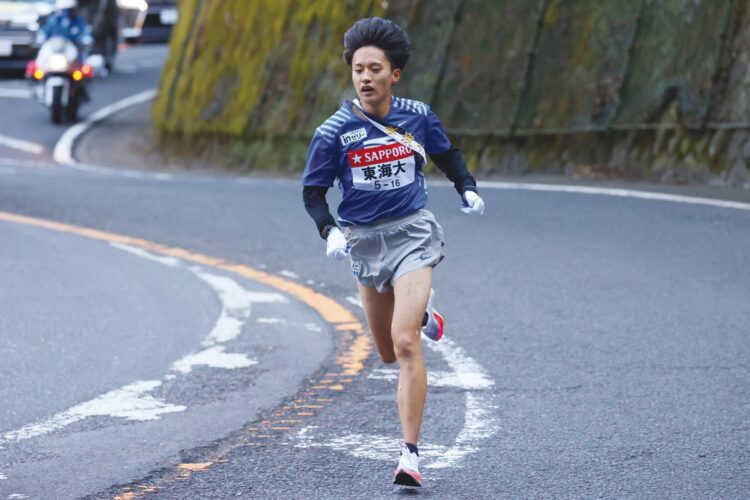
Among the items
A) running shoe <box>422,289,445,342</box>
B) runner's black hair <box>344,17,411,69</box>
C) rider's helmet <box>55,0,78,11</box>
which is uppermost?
runner's black hair <box>344,17,411,69</box>

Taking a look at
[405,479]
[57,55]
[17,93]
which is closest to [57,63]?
[57,55]

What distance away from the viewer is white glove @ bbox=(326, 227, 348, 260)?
231 inches

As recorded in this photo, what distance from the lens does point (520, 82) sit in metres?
19.6

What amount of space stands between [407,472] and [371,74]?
1540 mm

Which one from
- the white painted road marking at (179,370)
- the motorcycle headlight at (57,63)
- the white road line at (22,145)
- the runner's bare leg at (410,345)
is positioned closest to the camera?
the runner's bare leg at (410,345)

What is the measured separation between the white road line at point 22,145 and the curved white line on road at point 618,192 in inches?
400

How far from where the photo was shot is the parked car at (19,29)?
3366 cm

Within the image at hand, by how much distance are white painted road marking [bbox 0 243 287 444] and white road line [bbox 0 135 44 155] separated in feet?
47.0

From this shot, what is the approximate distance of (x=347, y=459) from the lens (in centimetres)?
615

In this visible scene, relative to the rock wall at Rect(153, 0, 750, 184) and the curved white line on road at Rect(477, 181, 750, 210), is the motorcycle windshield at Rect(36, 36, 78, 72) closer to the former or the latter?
the rock wall at Rect(153, 0, 750, 184)

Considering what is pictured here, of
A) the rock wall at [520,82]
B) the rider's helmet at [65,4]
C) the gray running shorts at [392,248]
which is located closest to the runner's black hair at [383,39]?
the gray running shorts at [392,248]

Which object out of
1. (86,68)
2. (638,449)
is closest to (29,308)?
(638,449)

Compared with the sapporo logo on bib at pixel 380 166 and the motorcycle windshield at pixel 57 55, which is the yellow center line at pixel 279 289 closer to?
the sapporo logo on bib at pixel 380 166

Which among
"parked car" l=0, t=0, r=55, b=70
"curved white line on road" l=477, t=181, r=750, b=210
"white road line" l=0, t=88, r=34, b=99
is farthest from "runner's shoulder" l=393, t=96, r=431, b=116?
"parked car" l=0, t=0, r=55, b=70
